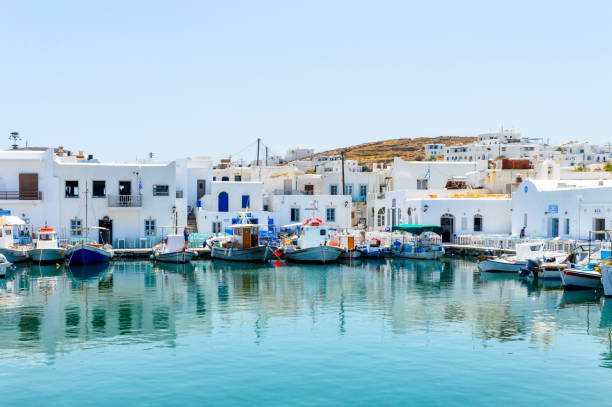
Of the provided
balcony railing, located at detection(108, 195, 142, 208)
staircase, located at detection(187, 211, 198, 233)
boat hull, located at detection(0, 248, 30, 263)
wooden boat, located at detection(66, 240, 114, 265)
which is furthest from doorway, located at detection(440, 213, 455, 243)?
boat hull, located at detection(0, 248, 30, 263)

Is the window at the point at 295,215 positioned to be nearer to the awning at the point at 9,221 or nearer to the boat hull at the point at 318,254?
the boat hull at the point at 318,254

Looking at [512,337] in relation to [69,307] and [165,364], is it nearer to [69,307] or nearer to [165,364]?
[165,364]

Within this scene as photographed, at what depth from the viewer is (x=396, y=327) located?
20.8 metres

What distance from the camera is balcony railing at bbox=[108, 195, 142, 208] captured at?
45656 millimetres

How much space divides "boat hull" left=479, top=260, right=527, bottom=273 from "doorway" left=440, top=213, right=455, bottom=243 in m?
13.7

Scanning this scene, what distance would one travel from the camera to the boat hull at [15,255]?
39.3 m

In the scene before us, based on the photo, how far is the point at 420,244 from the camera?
44.7 meters

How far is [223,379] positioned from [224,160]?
212 feet

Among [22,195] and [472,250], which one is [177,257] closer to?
[22,195]

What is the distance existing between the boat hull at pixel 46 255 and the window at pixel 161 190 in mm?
8608

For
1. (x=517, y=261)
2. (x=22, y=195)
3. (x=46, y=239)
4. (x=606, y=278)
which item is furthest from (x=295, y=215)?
(x=606, y=278)

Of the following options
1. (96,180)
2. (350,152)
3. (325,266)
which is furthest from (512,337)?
(350,152)

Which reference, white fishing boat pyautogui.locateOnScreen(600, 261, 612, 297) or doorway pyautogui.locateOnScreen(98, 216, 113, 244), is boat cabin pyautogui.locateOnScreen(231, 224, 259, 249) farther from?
white fishing boat pyautogui.locateOnScreen(600, 261, 612, 297)

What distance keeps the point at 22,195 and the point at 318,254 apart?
69.9 ft
